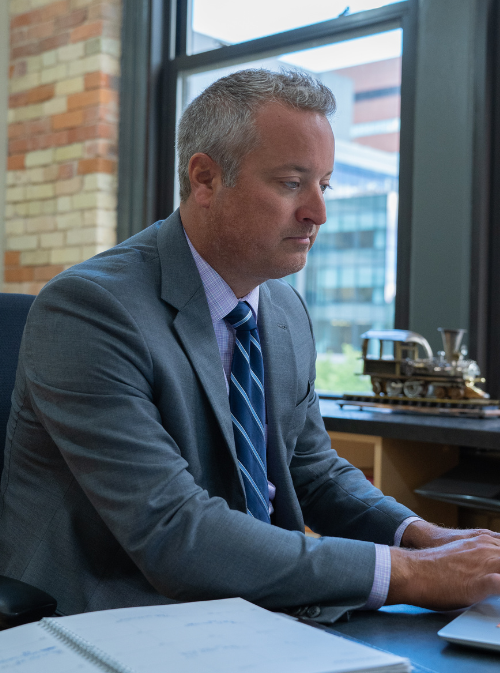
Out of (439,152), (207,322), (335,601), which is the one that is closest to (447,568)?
(335,601)

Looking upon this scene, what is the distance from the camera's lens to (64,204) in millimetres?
3537

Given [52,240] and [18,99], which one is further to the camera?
[18,99]

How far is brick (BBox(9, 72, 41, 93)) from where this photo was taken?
3.67 m

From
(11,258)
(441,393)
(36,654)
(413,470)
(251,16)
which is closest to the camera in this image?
(36,654)

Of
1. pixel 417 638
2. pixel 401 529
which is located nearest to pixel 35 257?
pixel 401 529

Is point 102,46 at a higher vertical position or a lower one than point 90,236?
higher

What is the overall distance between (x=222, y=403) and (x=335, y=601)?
0.37m

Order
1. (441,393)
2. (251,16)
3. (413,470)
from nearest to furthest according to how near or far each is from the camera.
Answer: (413,470), (441,393), (251,16)

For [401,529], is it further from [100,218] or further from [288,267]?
[100,218]

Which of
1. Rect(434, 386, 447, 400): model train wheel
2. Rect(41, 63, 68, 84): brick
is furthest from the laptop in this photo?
Rect(41, 63, 68, 84): brick

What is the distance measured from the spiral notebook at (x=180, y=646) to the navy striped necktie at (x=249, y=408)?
1.50 feet

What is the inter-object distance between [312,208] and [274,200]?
A: 63 mm

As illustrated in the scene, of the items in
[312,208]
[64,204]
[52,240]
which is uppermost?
[64,204]

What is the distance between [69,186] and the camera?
3523mm
